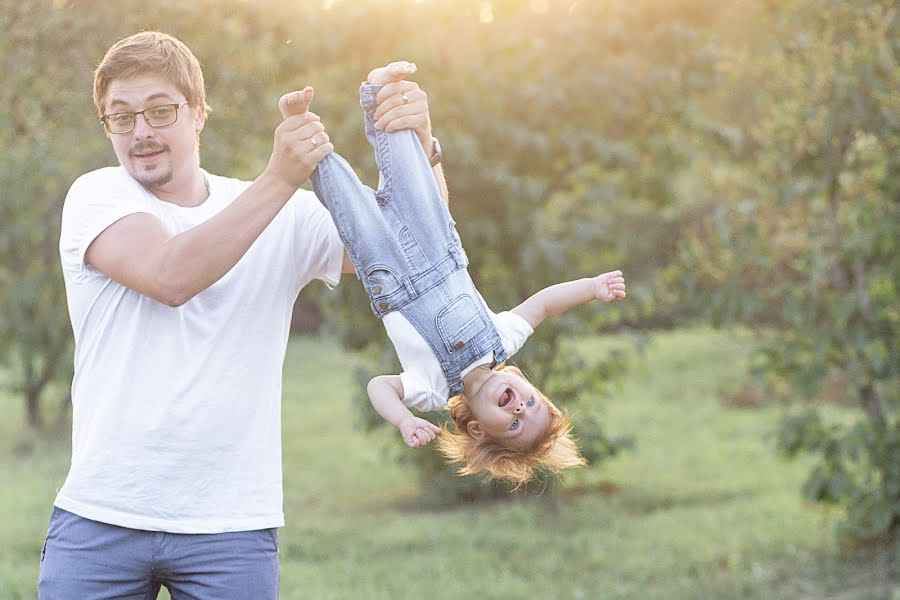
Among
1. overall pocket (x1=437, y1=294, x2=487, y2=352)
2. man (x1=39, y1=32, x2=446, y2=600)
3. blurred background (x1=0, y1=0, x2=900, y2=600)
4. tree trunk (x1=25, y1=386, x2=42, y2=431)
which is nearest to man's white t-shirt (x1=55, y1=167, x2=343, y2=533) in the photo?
man (x1=39, y1=32, x2=446, y2=600)

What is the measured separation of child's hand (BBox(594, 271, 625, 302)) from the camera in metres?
2.45

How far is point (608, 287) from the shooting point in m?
2.46

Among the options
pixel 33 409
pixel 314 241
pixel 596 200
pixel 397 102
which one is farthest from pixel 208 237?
pixel 33 409

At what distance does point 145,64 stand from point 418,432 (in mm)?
845

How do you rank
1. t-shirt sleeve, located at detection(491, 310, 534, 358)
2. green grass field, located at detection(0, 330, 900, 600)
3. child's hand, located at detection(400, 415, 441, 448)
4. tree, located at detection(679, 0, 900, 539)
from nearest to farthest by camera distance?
child's hand, located at detection(400, 415, 441, 448)
t-shirt sleeve, located at detection(491, 310, 534, 358)
tree, located at detection(679, 0, 900, 539)
green grass field, located at detection(0, 330, 900, 600)

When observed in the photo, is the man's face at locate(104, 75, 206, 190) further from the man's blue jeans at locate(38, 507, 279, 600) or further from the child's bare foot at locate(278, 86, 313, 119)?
the man's blue jeans at locate(38, 507, 279, 600)

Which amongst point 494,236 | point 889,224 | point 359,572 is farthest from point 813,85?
point 359,572

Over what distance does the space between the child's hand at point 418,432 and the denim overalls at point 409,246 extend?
281mm

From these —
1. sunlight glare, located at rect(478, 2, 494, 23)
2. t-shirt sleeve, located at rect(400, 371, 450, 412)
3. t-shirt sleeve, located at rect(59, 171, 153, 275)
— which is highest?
sunlight glare, located at rect(478, 2, 494, 23)

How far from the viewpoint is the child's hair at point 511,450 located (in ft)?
8.94

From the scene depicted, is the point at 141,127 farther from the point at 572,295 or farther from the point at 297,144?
the point at 572,295

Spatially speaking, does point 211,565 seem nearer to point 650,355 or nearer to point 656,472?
point 656,472

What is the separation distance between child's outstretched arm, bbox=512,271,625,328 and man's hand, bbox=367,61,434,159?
46 centimetres

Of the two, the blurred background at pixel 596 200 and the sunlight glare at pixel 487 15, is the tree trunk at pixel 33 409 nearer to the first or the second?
the blurred background at pixel 596 200
